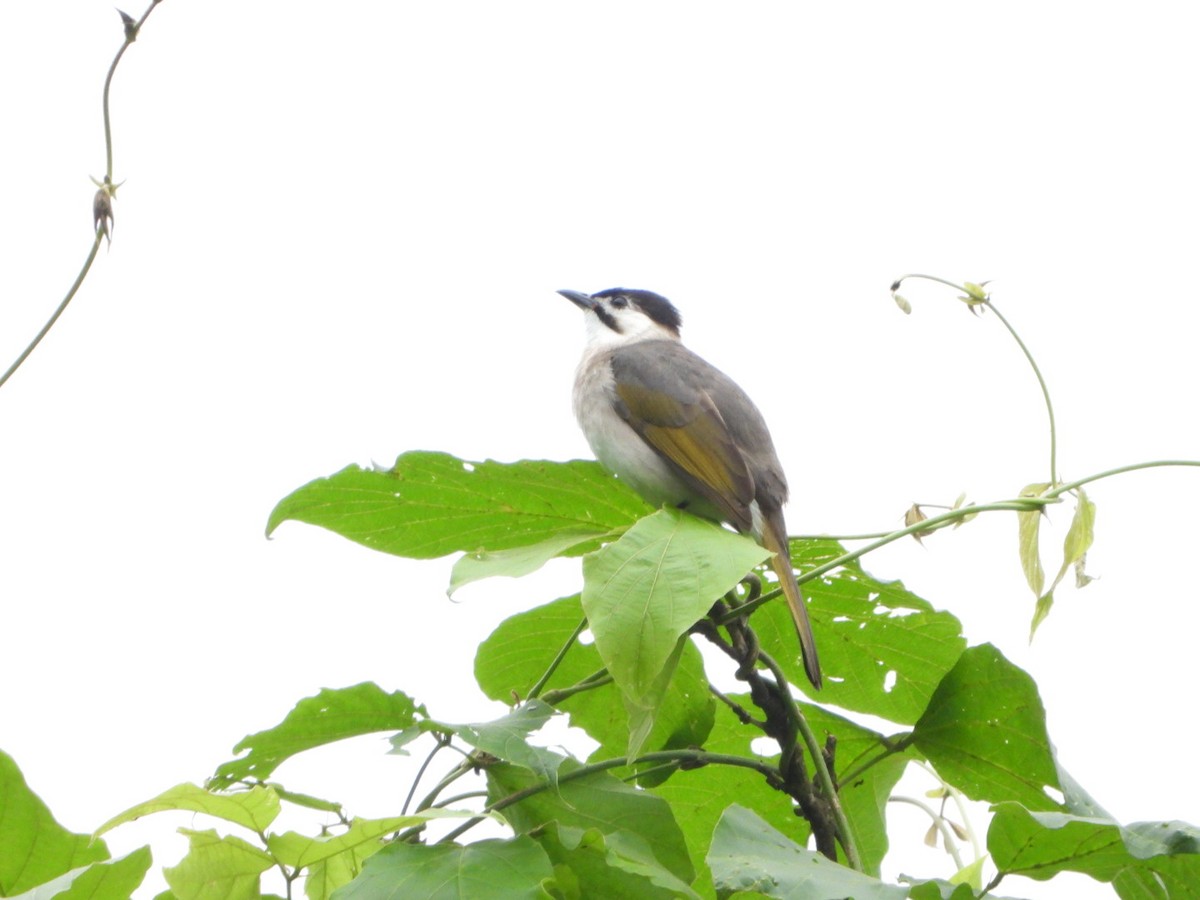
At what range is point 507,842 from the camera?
6.99 ft

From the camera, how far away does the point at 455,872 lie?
208 cm

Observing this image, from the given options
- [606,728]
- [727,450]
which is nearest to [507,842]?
[606,728]

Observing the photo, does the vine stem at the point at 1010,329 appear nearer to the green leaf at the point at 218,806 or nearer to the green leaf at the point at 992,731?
the green leaf at the point at 992,731

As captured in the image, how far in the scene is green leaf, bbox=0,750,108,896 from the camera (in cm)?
211

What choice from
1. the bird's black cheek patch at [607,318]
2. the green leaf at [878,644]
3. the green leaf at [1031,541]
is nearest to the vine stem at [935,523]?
the green leaf at [1031,541]

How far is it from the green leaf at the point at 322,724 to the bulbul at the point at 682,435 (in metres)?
1.74

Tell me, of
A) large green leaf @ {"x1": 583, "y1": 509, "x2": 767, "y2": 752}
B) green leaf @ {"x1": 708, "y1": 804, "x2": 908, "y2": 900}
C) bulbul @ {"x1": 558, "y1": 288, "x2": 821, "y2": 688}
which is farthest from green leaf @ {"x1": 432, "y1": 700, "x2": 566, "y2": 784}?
bulbul @ {"x1": 558, "y1": 288, "x2": 821, "y2": 688}

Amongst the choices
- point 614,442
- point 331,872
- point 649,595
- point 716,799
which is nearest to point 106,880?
point 331,872

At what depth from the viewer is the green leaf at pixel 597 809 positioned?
7.54 feet

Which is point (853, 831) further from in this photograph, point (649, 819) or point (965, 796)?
point (649, 819)

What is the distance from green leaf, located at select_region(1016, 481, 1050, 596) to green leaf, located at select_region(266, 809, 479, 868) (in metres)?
1.36

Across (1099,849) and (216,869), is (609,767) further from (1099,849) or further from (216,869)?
(1099,849)

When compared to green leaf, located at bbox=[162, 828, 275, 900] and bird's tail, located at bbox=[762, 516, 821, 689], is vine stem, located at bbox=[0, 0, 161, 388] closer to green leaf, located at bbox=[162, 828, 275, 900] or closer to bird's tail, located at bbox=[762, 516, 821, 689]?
green leaf, located at bbox=[162, 828, 275, 900]

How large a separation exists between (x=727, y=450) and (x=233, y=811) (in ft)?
9.66
